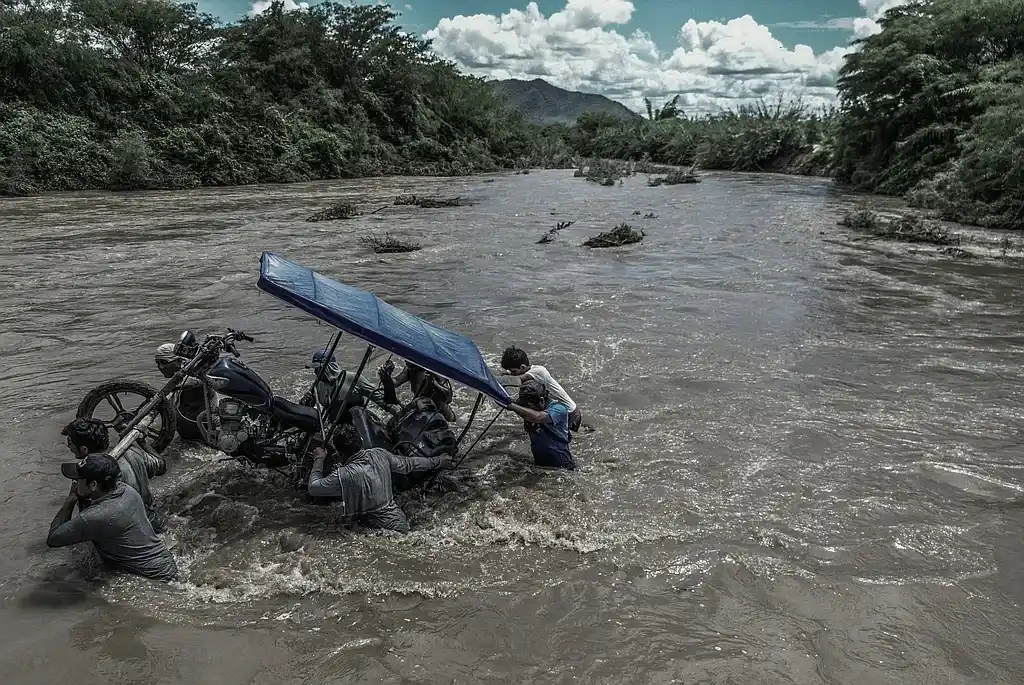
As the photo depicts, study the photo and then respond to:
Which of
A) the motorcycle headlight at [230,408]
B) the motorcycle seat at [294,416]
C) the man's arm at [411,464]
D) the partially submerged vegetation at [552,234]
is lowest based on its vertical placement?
the man's arm at [411,464]

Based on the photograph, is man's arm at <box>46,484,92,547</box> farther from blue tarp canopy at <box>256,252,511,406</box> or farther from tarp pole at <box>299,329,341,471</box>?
blue tarp canopy at <box>256,252,511,406</box>

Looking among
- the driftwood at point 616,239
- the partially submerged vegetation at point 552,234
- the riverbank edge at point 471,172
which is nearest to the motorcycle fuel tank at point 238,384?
the driftwood at point 616,239

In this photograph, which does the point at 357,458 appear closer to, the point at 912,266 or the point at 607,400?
the point at 607,400

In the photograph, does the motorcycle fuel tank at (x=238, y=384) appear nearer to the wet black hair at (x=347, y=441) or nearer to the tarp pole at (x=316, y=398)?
the tarp pole at (x=316, y=398)

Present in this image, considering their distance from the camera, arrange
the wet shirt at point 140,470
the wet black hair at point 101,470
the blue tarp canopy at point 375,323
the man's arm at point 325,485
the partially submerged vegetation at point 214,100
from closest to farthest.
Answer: the wet black hair at point 101,470 < the blue tarp canopy at point 375,323 < the wet shirt at point 140,470 < the man's arm at point 325,485 < the partially submerged vegetation at point 214,100

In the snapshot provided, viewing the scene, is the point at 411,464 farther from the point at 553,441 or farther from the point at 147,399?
the point at 147,399

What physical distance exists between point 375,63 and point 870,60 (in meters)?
30.5

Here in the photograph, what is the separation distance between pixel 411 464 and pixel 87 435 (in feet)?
6.48

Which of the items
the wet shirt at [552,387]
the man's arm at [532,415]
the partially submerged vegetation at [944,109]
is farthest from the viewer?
the partially submerged vegetation at [944,109]

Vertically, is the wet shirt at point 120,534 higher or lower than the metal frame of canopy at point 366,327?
lower

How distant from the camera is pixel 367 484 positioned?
4562 millimetres

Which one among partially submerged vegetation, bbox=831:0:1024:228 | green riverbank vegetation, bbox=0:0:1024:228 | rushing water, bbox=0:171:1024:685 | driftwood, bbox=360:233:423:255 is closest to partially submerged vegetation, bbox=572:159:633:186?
green riverbank vegetation, bbox=0:0:1024:228

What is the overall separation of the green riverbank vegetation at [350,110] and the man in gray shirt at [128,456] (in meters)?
19.8

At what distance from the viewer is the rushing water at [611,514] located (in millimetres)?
3664
